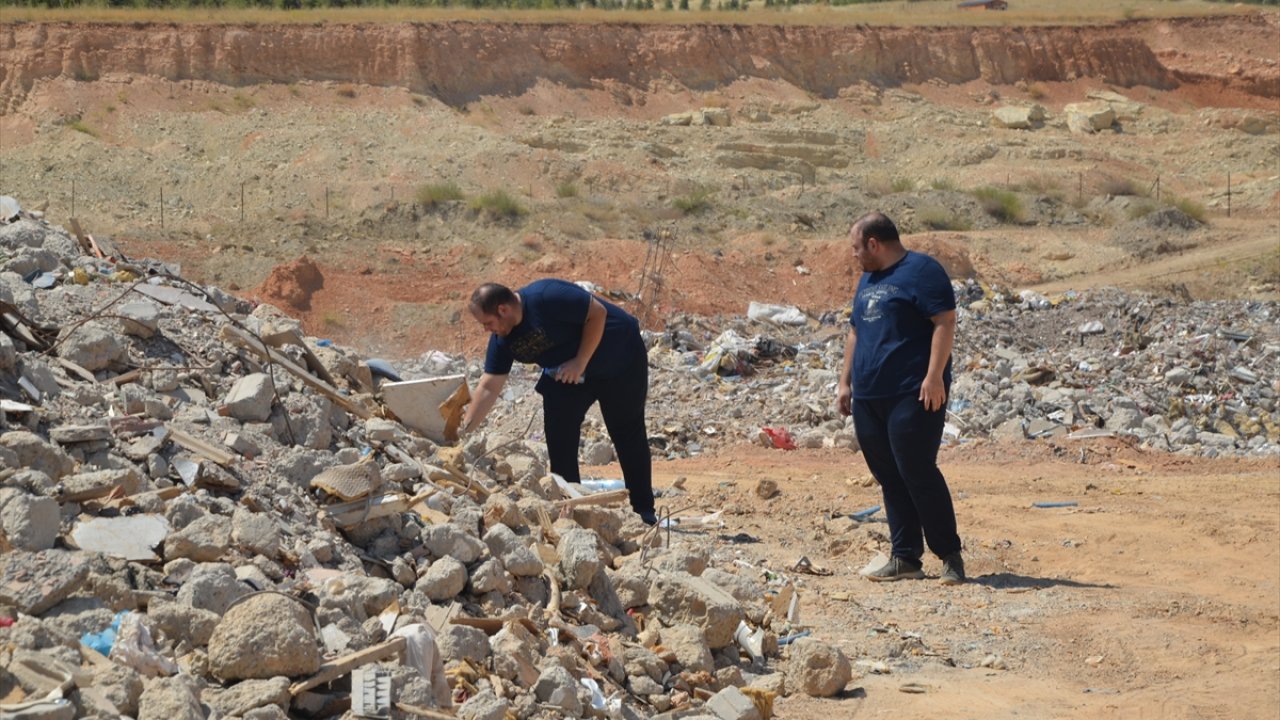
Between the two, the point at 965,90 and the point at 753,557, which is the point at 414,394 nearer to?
the point at 753,557

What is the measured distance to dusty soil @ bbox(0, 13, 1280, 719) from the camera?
7.03 metres

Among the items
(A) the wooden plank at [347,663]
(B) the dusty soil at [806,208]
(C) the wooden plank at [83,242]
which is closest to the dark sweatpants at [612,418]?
(B) the dusty soil at [806,208]

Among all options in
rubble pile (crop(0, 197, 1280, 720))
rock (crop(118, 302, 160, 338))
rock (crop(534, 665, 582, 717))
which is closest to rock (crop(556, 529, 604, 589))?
rubble pile (crop(0, 197, 1280, 720))

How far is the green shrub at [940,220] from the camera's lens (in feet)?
95.6

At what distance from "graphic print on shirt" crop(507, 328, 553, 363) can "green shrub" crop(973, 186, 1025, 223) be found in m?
24.0

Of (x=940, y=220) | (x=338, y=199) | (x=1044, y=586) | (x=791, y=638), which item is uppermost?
(x=791, y=638)

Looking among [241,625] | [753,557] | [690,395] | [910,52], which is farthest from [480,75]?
[241,625]

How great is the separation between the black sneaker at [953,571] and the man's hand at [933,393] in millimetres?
909

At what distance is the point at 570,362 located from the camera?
7.21 meters

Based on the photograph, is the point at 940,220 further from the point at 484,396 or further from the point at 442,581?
the point at 442,581

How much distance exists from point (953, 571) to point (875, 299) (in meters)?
1.42

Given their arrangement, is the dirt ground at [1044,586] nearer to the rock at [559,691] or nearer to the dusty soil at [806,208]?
the dusty soil at [806,208]

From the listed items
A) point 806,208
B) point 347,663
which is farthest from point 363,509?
point 806,208

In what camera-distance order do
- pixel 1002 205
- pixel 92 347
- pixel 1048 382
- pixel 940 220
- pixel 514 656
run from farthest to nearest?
1. pixel 1002 205
2. pixel 940 220
3. pixel 1048 382
4. pixel 92 347
5. pixel 514 656
